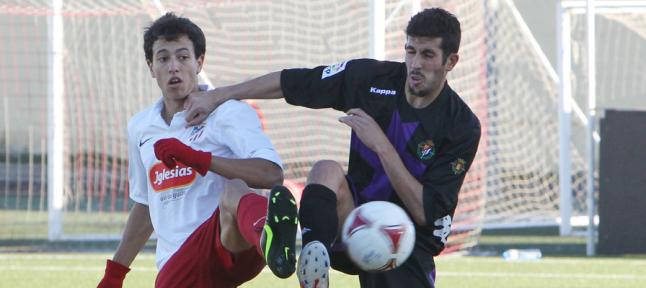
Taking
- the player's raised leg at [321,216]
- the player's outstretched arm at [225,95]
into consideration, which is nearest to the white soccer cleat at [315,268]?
the player's raised leg at [321,216]

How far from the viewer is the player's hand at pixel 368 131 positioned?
19.2 ft

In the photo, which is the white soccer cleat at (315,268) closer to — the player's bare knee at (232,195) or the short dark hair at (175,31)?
the player's bare knee at (232,195)

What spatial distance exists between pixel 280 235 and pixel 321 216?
0.37 meters

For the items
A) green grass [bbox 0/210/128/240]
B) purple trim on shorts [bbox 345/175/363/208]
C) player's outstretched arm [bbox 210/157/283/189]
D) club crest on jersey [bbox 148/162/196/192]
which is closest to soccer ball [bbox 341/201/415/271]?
purple trim on shorts [bbox 345/175/363/208]

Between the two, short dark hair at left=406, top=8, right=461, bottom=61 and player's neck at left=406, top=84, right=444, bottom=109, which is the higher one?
short dark hair at left=406, top=8, right=461, bottom=61

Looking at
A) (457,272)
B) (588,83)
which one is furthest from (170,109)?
(588,83)

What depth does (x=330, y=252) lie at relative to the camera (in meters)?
5.77

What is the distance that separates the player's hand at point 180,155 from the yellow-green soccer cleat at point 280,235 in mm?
461

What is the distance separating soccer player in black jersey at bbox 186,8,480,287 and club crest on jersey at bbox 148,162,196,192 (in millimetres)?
229

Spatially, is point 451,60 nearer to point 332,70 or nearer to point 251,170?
point 332,70

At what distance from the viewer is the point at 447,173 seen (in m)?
6.12

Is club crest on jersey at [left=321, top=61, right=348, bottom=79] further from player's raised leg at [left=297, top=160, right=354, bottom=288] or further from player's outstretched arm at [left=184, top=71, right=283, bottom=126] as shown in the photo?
player's raised leg at [left=297, top=160, right=354, bottom=288]

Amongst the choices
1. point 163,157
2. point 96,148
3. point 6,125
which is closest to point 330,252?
point 163,157

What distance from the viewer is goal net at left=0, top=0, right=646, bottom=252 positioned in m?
13.3
